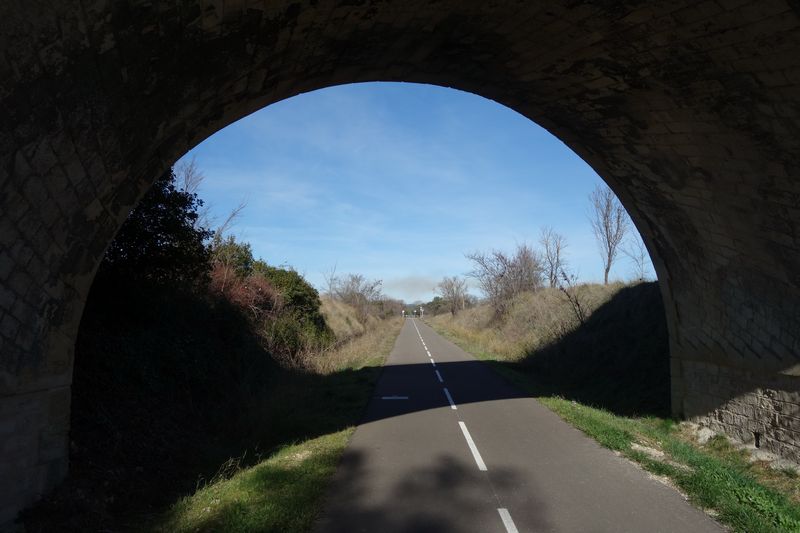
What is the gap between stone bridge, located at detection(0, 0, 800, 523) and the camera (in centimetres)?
496

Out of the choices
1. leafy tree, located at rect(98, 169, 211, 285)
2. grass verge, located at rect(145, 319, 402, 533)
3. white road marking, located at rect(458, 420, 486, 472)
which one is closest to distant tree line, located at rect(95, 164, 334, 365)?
leafy tree, located at rect(98, 169, 211, 285)

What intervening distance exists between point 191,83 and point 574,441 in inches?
325

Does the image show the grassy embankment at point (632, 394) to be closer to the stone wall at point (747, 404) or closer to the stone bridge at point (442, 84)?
the stone wall at point (747, 404)

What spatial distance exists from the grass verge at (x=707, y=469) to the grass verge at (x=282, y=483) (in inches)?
176

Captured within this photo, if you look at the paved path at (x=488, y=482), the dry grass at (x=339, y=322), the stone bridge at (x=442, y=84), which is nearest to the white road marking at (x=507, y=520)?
the paved path at (x=488, y=482)

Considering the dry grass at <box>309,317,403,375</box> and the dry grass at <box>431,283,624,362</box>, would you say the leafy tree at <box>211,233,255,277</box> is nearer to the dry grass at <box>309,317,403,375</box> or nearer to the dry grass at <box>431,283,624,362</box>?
the dry grass at <box>309,317,403,375</box>

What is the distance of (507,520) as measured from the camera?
5.88m

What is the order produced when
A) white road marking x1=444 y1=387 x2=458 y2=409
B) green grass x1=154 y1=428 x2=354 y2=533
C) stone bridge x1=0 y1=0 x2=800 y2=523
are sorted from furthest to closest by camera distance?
white road marking x1=444 y1=387 x2=458 y2=409, green grass x1=154 y1=428 x2=354 y2=533, stone bridge x1=0 y1=0 x2=800 y2=523

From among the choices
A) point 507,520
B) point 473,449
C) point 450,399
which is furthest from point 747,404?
point 450,399

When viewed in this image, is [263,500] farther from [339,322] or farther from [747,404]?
[339,322]

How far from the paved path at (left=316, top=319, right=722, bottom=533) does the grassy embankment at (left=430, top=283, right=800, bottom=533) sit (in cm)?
39

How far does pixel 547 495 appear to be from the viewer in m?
6.80

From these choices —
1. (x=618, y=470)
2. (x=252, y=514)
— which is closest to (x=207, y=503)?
(x=252, y=514)

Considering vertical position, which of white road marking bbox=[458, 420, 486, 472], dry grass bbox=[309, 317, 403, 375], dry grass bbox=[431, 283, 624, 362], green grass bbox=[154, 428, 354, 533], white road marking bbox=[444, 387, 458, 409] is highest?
dry grass bbox=[431, 283, 624, 362]
